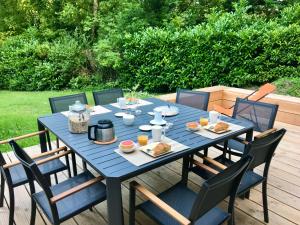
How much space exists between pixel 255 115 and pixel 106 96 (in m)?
1.89

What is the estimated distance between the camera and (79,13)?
33.9ft

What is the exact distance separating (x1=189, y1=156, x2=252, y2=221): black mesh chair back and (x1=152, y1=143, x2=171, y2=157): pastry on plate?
1.64 feet

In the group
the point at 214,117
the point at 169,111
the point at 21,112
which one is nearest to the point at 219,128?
the point at 214,117

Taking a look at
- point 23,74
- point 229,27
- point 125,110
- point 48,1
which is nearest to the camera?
point 125,110

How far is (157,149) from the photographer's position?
1.94 metres

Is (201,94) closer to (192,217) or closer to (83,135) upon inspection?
(83,135)

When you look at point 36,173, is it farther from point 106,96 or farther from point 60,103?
point 106,96

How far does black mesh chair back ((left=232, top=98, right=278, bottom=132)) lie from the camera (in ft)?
9.39

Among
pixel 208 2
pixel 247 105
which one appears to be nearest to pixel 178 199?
pixel 247 105

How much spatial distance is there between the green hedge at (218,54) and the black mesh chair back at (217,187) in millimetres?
4659

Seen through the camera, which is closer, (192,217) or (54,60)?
(192,217)

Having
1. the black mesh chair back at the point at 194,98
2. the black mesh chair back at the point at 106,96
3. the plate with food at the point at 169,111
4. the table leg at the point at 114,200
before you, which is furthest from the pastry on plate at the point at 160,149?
the black mesh chair back at the point at 106,96

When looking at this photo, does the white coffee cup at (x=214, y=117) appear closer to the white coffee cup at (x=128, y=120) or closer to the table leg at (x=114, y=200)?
the white coffee cup at (x=128, y=120)

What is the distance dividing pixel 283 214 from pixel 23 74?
7.81 metres
